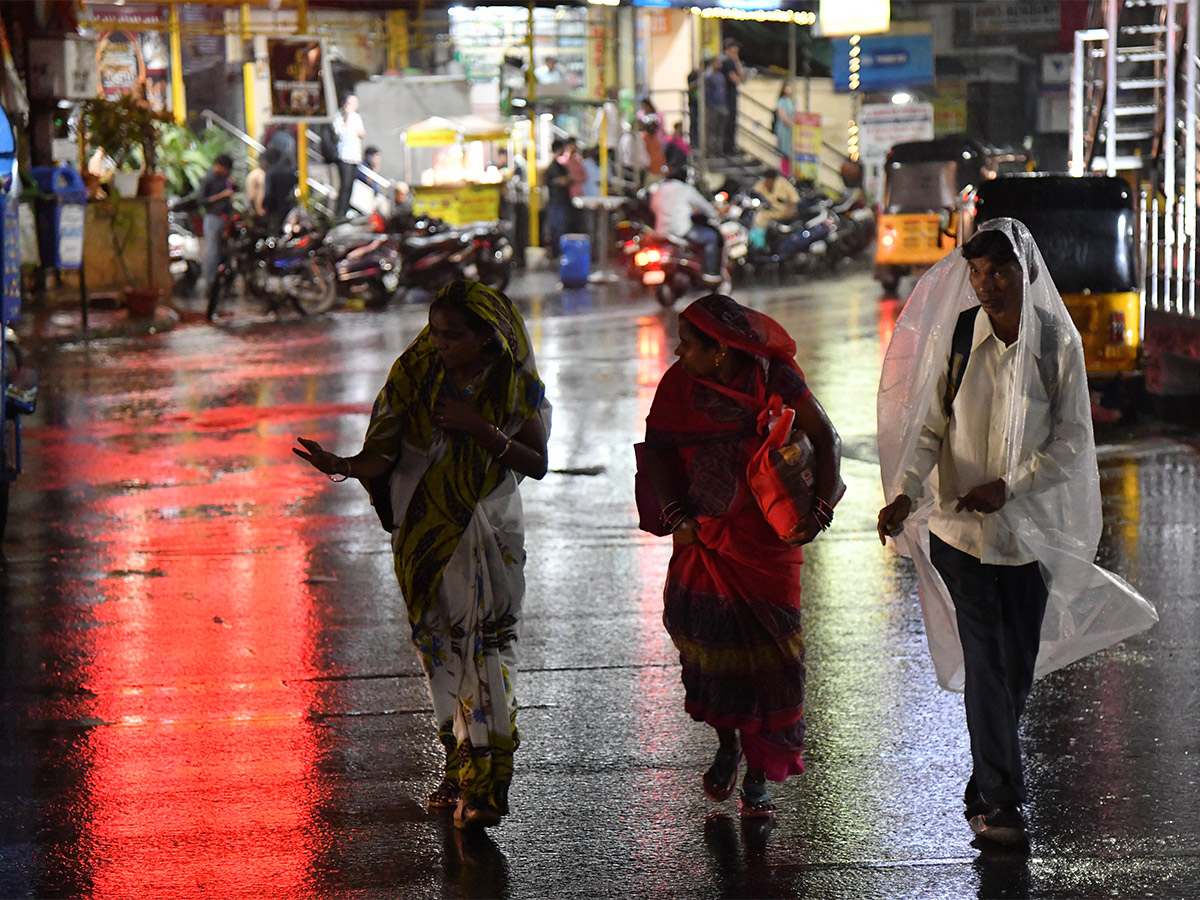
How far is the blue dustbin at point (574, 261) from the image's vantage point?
25.5 metres

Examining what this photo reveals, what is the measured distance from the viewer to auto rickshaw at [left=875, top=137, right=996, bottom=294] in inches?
913

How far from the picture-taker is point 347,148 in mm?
27906

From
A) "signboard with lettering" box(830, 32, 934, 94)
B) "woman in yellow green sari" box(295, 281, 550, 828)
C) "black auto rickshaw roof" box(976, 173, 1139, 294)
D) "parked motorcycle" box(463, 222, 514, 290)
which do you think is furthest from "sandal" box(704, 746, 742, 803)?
"signboard with lettering" box(830, 32, 934, 94)

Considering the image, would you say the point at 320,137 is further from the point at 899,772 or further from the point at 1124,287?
the point at 899,772

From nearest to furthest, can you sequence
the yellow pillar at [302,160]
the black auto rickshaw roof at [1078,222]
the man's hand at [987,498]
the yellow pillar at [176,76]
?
the man's hand at [987,498] < the black auto rickshaw roof at [1078,222] < the yellow pillar at [302,160] < the yellow pillar at [176,76]

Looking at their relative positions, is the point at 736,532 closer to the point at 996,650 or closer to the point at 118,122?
the point at 996,650

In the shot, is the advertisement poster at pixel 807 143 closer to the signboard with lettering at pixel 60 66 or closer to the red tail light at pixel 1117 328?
the signboard with lettering at pixel 60 66

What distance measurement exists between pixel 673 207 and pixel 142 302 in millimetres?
7103

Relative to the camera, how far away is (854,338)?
17828 millimetres

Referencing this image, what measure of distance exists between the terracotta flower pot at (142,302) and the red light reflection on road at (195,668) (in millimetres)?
9040

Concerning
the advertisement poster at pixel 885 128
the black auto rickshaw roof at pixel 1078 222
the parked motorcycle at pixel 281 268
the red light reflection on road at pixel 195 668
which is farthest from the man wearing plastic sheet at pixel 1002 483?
the advertisement poster at pixel 885 128

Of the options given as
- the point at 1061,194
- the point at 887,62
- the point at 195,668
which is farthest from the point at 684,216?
the point at 195,668

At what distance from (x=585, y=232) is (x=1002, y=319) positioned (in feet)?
82.8

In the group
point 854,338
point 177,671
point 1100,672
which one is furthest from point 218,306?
point 1100,672
